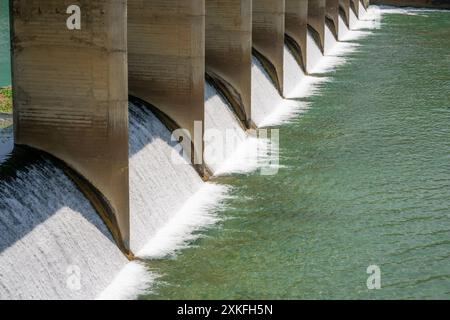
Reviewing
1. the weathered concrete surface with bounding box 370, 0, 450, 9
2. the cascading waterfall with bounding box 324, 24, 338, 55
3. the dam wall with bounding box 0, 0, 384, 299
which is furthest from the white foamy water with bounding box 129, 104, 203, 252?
the weathered concrete surface with bounding box 370, 0, 450, 9

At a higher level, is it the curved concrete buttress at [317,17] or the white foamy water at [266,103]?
the curved concrete buttress at [317,17]

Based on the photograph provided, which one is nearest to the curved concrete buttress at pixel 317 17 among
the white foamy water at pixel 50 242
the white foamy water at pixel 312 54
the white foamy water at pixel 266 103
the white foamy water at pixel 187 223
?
the white foamy water at pixel 312 54

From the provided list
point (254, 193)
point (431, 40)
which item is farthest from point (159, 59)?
point (431, 40)

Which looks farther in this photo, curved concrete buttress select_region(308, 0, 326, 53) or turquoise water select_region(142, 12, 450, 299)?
curved concrete buttress select_region(308, 0, 326, 53)

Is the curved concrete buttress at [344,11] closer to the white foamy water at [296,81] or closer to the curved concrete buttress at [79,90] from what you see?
the white foamy water at [296,81]

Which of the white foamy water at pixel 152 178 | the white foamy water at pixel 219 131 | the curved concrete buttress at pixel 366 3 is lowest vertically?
the white foamy water at pixel 152 178

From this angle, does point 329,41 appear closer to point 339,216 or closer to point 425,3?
point 425,3

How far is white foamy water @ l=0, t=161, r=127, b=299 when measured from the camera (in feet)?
47.0

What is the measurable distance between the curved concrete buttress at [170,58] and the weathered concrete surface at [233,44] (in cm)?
465

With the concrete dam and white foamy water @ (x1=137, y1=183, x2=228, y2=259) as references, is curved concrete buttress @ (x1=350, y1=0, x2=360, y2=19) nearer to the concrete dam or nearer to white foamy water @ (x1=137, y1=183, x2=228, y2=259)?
the concrete dam

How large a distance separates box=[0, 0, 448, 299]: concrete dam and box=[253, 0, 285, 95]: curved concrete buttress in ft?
26.9

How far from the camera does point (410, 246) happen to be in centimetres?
1769

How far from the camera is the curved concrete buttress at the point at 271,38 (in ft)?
109

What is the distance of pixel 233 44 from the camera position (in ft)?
92.0
